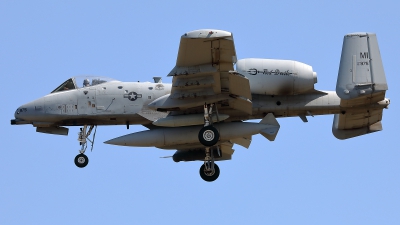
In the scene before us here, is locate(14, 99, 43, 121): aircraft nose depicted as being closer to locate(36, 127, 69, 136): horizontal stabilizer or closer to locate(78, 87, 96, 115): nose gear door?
locate(36, 127, 69, 136): horizontal stabilizer

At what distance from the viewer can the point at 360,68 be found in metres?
33.7

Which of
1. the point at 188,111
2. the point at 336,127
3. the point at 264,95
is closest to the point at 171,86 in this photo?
the point at 188,111

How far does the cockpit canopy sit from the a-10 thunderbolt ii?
0.04m

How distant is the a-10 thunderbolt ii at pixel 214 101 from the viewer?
33.5 meters

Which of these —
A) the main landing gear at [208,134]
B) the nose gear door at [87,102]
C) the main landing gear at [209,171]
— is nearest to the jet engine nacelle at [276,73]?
the main landing gear at [208,134]

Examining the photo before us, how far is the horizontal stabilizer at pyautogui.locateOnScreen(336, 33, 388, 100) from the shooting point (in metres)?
33.7

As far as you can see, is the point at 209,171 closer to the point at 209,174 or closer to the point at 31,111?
the point at 209,174

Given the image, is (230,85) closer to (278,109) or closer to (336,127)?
(278,109)

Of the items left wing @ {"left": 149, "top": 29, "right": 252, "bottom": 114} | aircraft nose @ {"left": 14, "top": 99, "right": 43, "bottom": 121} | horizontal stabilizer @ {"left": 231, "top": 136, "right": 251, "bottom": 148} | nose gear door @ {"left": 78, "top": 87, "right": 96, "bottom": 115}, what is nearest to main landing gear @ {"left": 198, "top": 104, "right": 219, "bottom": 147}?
left wing @ {"left": 149, "top": 29, "right": 252, "bottom": 114}

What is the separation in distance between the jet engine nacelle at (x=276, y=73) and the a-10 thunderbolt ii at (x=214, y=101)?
0.03m

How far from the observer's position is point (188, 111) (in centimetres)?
3544

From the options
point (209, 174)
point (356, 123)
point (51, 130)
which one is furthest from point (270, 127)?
point (51, 130)

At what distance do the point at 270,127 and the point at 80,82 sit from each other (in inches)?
280

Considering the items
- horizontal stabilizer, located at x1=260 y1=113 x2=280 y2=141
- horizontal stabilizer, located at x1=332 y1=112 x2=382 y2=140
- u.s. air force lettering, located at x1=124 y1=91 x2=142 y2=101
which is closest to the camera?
horizontal stabilizer, located at x1=260 y1=113 x2=280 y2=141
